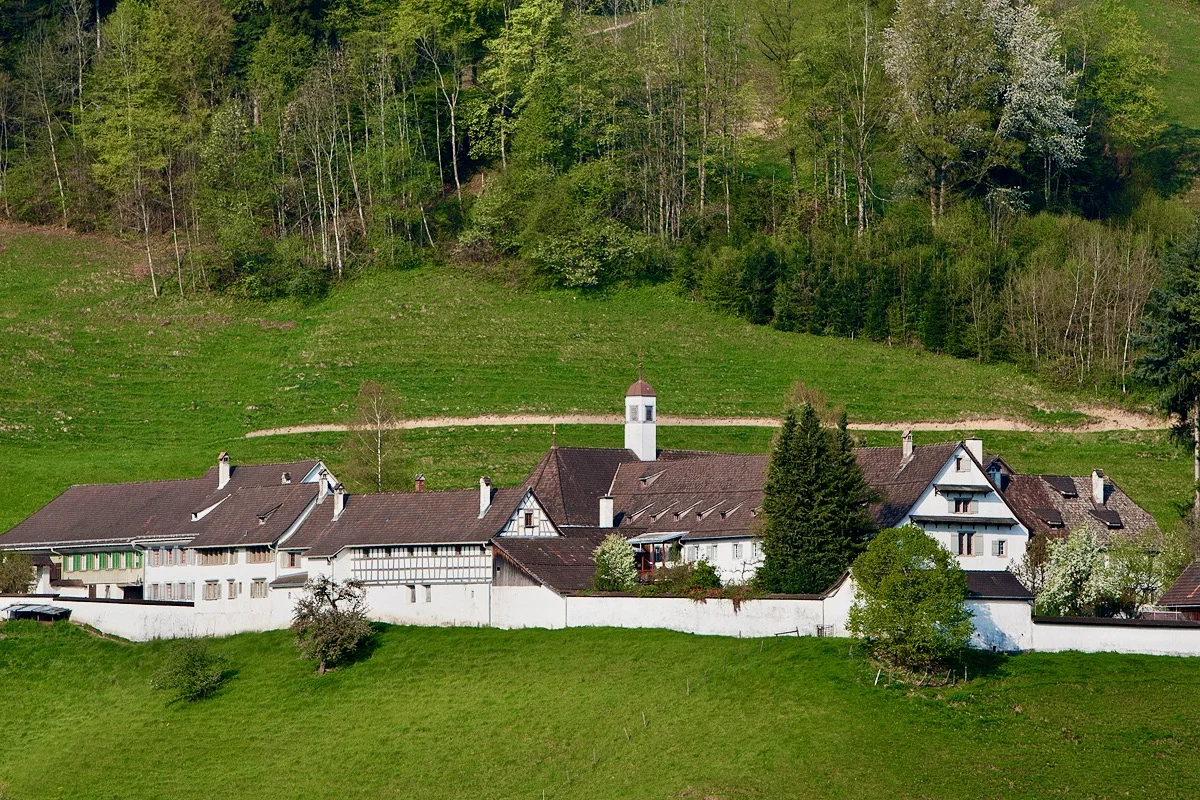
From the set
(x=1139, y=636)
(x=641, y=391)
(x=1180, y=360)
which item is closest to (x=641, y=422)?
(x=641, y=391)

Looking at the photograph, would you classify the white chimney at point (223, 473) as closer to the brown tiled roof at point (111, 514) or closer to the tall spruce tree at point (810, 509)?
the brown tiled roof at point (111, 514)

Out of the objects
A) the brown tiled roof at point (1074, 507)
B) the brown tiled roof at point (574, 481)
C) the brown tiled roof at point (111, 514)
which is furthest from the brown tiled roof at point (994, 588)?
the brown tiled roof at point (111, 514)

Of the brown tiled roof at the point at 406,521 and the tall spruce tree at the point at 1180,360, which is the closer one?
the brown tiled roof at the point at 406,521

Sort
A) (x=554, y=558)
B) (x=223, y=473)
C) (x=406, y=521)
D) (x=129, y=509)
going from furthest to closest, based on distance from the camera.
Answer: (x=223, y=473)
(x=129, y=509)
(x=406, y=521)
(x=554, y=558)

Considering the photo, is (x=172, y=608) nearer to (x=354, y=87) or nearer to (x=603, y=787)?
(x=603, y=787)

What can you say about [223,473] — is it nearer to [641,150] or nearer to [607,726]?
[607,726]
